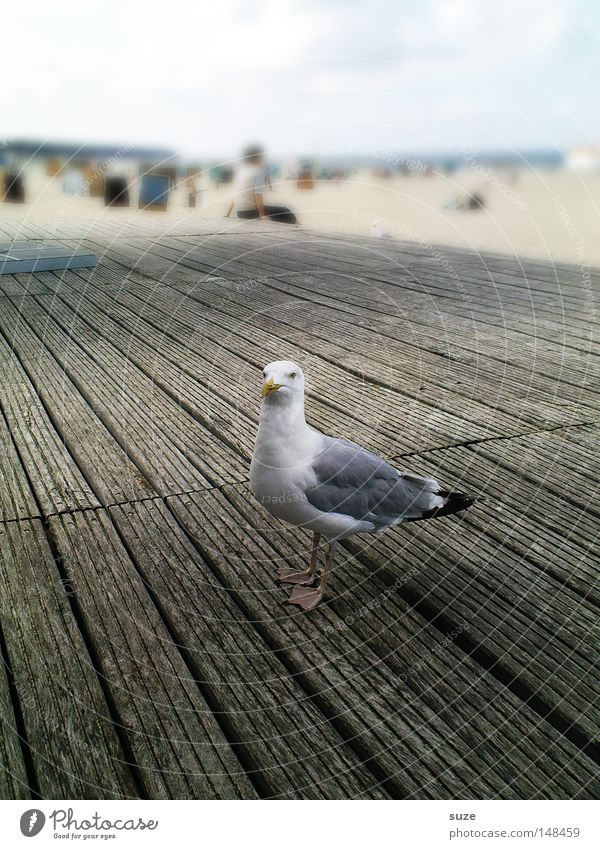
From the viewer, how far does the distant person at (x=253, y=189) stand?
216 cm

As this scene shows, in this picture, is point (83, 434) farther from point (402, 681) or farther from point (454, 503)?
point (402, 681)

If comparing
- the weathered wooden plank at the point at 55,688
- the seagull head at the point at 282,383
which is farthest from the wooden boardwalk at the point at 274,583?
the seagull head at the point at 282,383

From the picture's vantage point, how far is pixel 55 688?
1.65 metres

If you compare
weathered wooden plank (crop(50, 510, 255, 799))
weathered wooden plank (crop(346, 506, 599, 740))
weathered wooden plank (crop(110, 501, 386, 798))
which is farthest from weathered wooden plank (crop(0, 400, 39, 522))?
weathered wooden plank (crop(346, 506, 599, 740))

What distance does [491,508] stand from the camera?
2561 millimetres

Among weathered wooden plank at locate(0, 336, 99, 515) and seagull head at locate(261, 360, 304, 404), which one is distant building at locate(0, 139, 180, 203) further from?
weathered wooden plank at locate(0, 336, 99, 515)

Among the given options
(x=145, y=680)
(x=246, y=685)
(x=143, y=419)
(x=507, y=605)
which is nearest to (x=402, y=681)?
(x=246, y=685)

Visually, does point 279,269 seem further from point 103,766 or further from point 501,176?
point 103,766

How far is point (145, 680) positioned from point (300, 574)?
1.91 feet

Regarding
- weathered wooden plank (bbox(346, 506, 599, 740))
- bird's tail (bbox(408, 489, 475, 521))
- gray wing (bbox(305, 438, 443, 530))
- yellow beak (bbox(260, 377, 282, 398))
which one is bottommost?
weathered wooden plank (bbox(346, 506, 599, 740))

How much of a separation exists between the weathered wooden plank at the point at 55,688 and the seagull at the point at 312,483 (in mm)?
581

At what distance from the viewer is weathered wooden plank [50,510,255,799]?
57.3 inches

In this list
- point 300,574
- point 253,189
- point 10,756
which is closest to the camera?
point 10,756

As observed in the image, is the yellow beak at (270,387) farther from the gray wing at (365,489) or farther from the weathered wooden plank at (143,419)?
the weathered wooden plank at (143,419)
